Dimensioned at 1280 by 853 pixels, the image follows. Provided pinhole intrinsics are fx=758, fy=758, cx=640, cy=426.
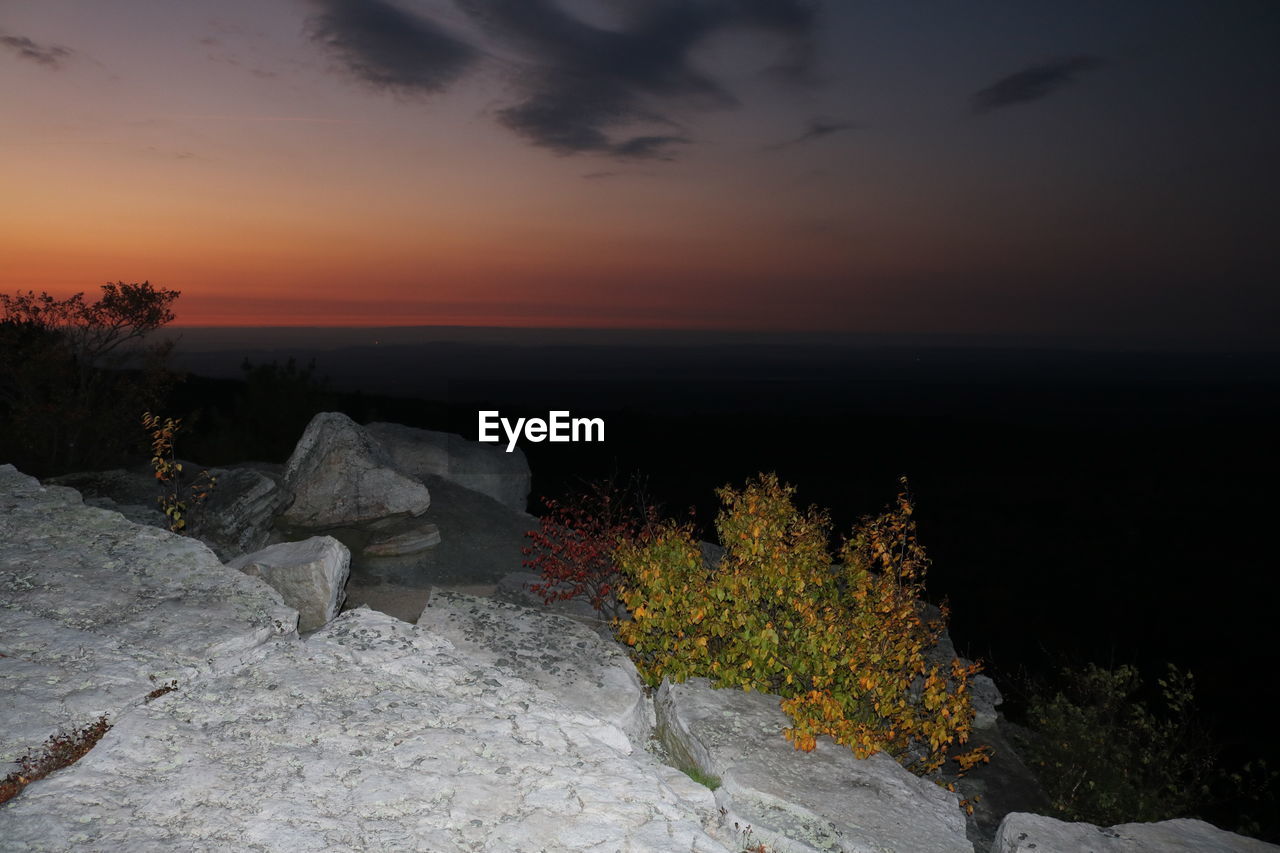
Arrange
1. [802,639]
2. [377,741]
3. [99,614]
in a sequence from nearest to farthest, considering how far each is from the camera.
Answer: [377,741], [99,614], [802,639]

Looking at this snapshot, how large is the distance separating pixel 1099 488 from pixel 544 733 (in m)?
45.1

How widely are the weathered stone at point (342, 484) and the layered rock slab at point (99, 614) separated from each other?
136 inches

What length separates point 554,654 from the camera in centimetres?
673

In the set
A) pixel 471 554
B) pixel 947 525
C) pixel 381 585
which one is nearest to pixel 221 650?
pixel 381 585

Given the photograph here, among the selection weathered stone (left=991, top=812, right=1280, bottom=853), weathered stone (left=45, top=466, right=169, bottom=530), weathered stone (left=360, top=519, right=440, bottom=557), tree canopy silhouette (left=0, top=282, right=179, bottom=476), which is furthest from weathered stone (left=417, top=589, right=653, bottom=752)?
tree canopy silhouette (left=0, top=282, right=179, bottom=476)

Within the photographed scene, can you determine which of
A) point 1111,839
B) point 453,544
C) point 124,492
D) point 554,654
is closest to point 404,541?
point 453,544

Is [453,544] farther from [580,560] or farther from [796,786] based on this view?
[796,786]

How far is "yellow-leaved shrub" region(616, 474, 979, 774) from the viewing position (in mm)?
6332

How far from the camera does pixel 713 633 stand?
22.7 feet

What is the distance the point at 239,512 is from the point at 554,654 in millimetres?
6265

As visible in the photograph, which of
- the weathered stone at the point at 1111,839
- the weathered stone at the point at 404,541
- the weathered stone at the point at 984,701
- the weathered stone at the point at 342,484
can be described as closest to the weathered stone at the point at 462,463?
the weathered stone at the point at 342,484

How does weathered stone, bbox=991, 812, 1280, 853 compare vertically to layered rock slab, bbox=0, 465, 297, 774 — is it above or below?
below

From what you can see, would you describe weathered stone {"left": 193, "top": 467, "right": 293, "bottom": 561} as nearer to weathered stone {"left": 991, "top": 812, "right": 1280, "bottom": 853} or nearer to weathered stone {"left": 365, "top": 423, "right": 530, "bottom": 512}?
weathered stone {"left": 365, "top": 423, "right": 530, "bottom": 512}

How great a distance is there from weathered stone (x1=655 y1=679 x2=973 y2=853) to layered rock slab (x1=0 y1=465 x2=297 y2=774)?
3.54 meters
